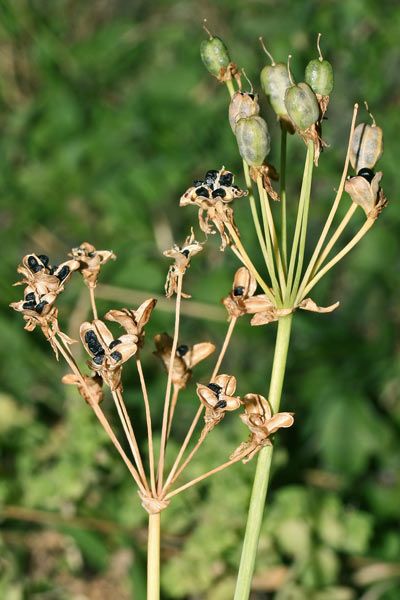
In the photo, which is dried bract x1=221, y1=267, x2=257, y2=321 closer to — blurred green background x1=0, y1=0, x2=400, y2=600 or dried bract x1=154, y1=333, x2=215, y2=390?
dried bract x1=154, y1=333, x2=215, y2=390

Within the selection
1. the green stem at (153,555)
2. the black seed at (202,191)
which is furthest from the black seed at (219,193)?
the green stem at (153,555)

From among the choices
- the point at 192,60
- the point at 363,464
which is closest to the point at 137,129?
the point at 192,60

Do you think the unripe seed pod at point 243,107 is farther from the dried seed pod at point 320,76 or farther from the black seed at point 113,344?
the black seed at point 113,344

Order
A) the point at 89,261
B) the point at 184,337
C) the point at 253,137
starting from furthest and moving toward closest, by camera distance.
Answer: the point at 184,337, the point at 89,261, the point at 253,137

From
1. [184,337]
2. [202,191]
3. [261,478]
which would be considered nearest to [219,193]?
[202,191]

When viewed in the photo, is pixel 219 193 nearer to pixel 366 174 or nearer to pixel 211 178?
pixel 211 178

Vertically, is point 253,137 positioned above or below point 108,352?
above

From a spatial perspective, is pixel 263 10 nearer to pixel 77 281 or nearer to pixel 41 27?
pixel 41 27
